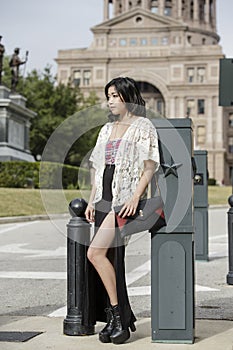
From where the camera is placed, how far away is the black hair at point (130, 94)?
16.0 feet

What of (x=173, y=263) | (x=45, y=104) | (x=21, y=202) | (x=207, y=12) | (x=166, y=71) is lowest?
(x=173, y=263)

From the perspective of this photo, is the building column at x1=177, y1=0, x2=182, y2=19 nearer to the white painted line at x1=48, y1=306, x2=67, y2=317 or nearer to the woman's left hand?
the white painted line at x1=48, y1=306, x2=67, y2=317

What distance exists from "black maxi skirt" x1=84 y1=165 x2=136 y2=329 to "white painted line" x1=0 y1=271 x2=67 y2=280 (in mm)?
3818

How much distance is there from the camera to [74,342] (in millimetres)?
4855

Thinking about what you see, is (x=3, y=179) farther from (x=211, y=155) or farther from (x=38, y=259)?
(x=211, y=155)

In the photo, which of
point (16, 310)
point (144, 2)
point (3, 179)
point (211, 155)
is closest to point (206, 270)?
point (16, 310)

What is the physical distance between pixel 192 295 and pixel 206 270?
16.3 ft

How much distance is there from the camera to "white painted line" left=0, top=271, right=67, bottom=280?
899 centimetres

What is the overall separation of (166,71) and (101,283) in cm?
9757

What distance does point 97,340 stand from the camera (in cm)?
492

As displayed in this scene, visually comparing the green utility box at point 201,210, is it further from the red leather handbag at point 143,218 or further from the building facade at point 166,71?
the building facade at point 166,71

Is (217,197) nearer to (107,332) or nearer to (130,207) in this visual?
(107,332)

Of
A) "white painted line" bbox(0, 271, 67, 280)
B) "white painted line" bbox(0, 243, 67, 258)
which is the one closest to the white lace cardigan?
"white painted line" bbox(0, 271, 67, 280)

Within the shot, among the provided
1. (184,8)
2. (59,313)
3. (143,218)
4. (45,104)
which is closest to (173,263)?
(143,218)
